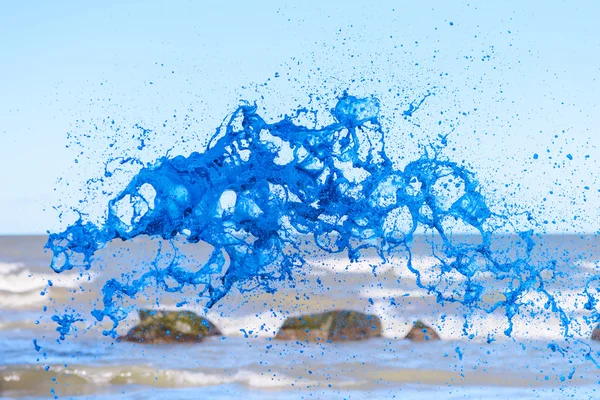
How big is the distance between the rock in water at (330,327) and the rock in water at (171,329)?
1107 mm

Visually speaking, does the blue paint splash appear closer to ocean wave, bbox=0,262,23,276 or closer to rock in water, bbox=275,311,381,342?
rock in water, bbox=275,311,381,342

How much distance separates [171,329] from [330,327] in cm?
235

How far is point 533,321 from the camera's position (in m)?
14.5

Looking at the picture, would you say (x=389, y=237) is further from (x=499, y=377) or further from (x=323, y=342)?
(x=323, y=342)

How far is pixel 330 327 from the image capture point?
12.4m

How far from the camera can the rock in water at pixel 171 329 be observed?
11898 millimetres

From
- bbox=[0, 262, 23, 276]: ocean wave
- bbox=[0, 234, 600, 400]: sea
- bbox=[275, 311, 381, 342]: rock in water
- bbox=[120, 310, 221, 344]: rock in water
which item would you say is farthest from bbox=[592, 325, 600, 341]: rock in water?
bbox=[0, 262, 23, 276]: ocean wave

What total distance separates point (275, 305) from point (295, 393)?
10637 millimetres

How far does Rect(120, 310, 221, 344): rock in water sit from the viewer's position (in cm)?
1190

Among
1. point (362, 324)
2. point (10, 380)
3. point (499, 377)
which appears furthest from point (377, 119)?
point (362, 324)

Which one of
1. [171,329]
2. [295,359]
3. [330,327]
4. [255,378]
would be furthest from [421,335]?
[255,378]

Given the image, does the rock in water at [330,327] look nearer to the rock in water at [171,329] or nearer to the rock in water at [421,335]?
the rock in water at [421,335]

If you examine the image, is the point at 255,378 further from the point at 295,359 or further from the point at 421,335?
the point at 421,335

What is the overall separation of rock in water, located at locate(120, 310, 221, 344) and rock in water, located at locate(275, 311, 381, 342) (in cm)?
111
